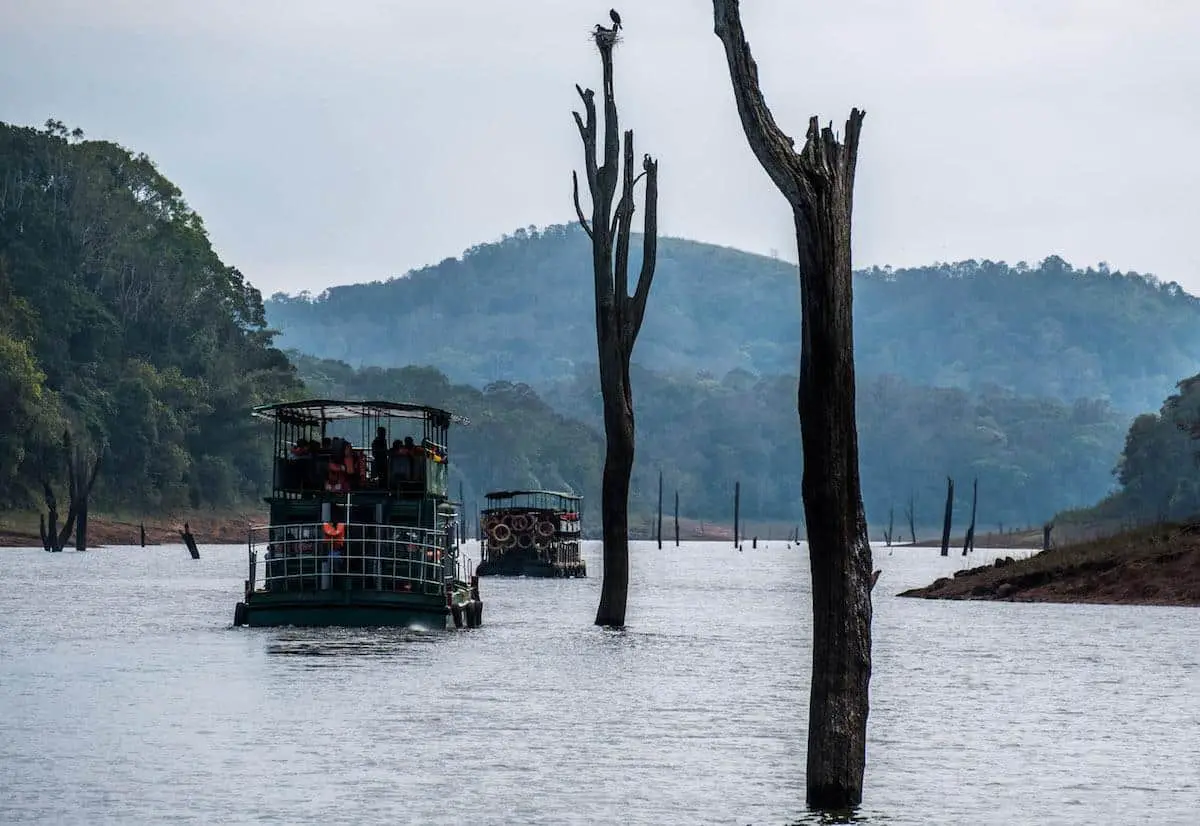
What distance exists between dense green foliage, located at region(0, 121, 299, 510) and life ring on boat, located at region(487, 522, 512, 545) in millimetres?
55974

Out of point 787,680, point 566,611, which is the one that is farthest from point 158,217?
point 787,680

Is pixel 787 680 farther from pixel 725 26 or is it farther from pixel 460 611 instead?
pixel 725 26

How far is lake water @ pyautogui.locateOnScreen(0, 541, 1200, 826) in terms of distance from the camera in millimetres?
23328

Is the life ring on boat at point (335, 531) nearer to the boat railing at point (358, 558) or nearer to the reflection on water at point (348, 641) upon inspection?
the boat railing at point (358, 558)

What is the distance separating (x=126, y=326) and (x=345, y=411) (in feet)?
446

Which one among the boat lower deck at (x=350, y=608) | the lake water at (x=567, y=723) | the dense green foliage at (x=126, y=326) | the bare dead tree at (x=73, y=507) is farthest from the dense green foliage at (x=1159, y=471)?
the boat lower deck at (x=350, y=608)

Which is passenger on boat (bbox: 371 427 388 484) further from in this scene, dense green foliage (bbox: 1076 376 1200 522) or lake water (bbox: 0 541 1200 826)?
dense green foliage (bbox: 1076 376 1200 522)

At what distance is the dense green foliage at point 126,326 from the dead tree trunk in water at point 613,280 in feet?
373

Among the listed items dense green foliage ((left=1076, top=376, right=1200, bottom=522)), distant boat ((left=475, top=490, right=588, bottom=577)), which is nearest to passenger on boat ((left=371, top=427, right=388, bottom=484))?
distant boat ((left=475, top=490, right=588, bottom=577))

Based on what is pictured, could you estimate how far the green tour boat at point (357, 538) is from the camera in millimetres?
47281

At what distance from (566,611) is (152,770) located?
42.6 m

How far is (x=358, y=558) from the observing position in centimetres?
4725

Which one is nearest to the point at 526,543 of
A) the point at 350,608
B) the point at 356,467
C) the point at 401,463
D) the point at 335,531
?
the point at 356,467

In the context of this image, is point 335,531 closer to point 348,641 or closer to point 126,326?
point 348,641
